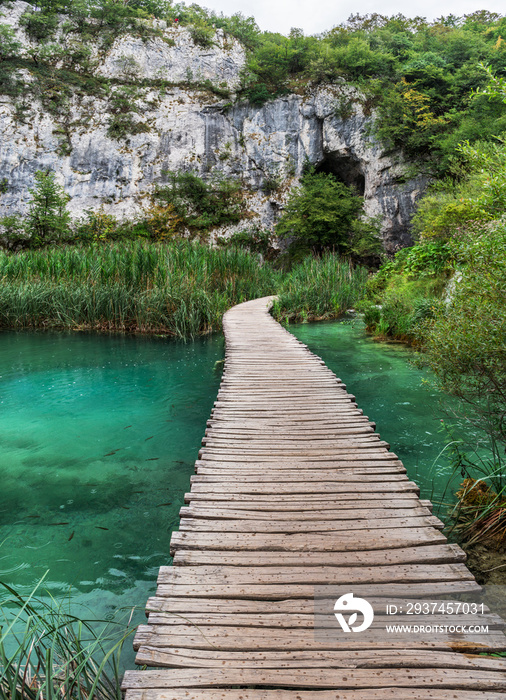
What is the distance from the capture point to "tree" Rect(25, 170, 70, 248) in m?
14.8

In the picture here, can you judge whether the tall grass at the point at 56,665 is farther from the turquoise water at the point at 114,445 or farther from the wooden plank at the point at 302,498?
the wooden plank at the point at 302,498

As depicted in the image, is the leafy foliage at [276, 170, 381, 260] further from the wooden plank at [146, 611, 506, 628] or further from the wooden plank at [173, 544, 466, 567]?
the wooden plank at [146, 611, 506, 628]

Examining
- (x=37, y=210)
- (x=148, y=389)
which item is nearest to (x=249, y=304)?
(x=148, y=389)

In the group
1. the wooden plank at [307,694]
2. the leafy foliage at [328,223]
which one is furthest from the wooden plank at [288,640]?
the leafy foliage at [328,223]

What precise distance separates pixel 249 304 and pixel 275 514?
8.15 metres

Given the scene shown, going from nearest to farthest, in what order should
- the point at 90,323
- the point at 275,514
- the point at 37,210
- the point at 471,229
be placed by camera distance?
the point at 275,514
the point at 471,229
the point at 90,323
the point at 37,210

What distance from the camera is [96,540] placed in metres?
2.47

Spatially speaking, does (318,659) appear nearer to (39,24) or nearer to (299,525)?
Result: (299,525)

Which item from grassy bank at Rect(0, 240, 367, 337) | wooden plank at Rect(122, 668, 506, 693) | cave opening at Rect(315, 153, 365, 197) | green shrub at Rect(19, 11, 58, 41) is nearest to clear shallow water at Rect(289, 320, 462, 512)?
wooden plank at Rect(122, 668, 506, 693)

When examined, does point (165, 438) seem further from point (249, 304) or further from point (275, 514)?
point (249, 304)

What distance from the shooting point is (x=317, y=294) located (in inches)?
420

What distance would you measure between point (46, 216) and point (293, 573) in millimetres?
16483

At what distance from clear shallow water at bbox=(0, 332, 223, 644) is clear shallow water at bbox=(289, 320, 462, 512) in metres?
1.83

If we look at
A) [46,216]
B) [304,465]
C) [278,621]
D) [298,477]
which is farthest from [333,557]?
[46,216]
